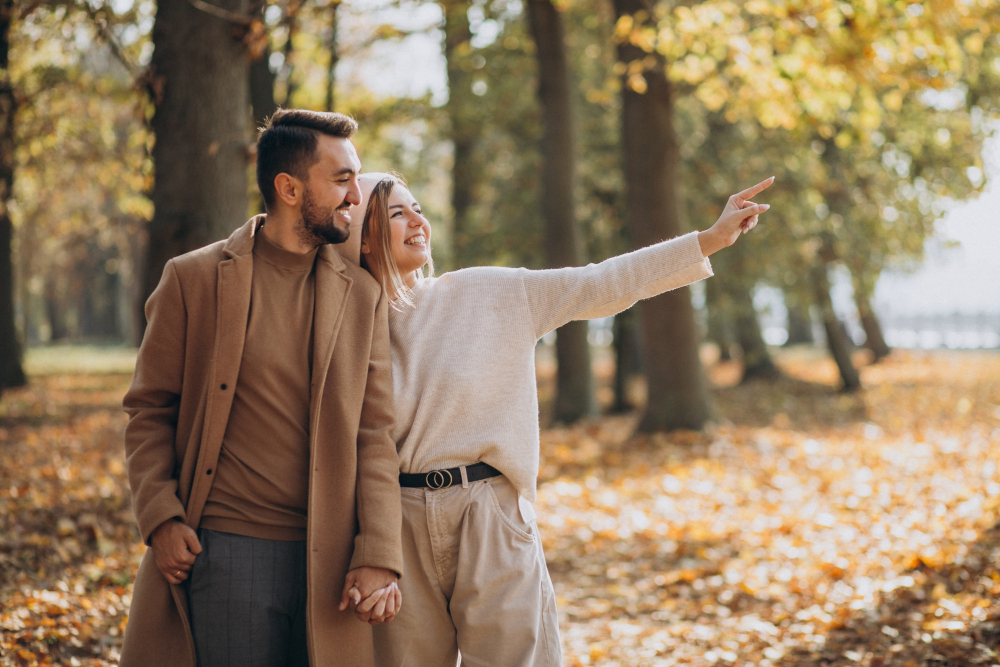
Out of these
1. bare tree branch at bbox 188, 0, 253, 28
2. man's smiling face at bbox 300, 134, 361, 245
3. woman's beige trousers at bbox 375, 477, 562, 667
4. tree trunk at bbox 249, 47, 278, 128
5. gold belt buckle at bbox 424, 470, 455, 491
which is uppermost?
tree trunk at bbox 249, 47, 278, 128

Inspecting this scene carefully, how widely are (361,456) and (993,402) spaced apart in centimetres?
1502

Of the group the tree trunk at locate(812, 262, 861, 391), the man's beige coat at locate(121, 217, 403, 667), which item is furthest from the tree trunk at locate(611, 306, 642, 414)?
the man's beige coat at locate(121, 217, 403, 667)

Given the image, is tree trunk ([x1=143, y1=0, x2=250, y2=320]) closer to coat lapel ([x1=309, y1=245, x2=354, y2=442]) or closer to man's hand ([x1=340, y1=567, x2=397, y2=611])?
coat lapel ([x1=309, y1=245, x2=354, y2=442])

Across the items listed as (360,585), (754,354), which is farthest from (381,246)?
(754,354)

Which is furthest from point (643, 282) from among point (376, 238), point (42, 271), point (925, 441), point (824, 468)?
point (42, 271)

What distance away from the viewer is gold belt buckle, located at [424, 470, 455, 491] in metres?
2.77

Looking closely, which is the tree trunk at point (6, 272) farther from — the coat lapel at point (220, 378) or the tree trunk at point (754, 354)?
the tree trunk at point (754, 354)

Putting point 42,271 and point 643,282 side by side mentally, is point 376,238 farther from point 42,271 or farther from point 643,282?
point 42,271

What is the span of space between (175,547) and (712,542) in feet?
18.1

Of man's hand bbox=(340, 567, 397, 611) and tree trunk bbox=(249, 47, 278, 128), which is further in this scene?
tree trunk bbox=(249, 47, 278, 128)

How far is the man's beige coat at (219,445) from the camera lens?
252cm

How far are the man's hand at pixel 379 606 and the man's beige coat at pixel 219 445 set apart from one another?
0.08 m

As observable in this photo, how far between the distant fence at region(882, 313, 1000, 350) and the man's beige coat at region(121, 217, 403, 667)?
30231 millimetres

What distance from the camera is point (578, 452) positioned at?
37.4ft
